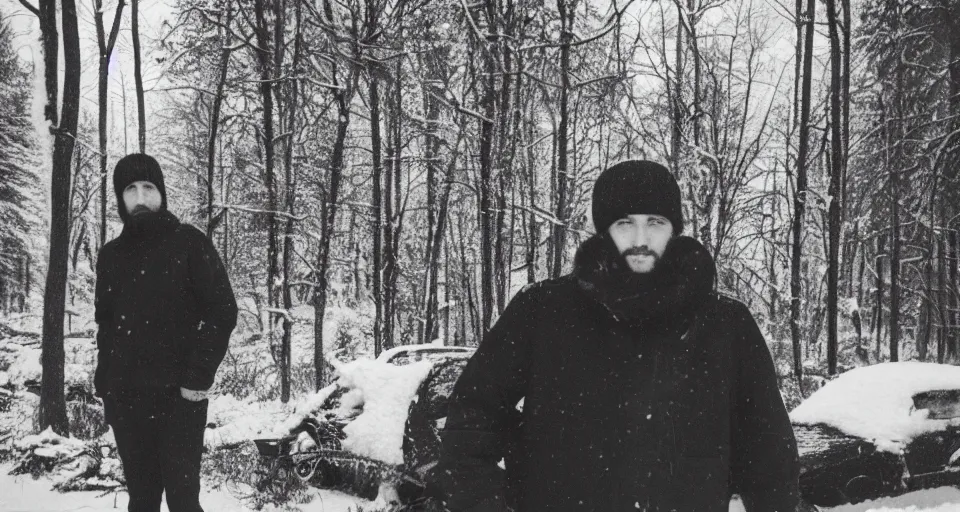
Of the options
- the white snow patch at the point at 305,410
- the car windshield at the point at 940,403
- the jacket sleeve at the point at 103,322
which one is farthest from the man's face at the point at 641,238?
the car windshield at the point at 940,403

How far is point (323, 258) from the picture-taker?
10648 mm

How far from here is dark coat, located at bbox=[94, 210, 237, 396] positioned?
9.17 feet

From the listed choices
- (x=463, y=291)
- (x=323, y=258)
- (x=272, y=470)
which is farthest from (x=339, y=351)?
(x=272, y=470)

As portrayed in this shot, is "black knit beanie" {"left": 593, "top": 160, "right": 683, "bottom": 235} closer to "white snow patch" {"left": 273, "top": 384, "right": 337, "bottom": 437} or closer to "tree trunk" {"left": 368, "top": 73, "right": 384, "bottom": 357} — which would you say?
"white snow patch" {"left": 273, "top": 384, "right": 337, "bottom": 437}

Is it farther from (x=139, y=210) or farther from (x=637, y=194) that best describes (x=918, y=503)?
(x=139, y=210)

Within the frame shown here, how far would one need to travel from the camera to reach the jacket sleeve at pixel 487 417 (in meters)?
1.60

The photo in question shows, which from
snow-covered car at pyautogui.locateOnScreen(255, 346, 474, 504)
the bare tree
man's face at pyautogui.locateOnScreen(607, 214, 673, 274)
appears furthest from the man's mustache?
the bare tree

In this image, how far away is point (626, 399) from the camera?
1.60 meters

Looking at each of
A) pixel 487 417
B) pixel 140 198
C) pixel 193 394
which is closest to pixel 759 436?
pixel 487 417

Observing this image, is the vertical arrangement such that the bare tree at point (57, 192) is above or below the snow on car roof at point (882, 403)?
above

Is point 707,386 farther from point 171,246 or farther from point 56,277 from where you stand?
point 56,277

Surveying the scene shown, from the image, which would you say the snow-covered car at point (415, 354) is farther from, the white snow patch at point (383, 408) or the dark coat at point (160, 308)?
the dark coat at point (160, 308)

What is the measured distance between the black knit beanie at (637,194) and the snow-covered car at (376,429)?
10.9 ft

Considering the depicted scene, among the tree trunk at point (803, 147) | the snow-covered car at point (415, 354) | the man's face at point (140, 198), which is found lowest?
the snow-covered car at point (415, 354)
